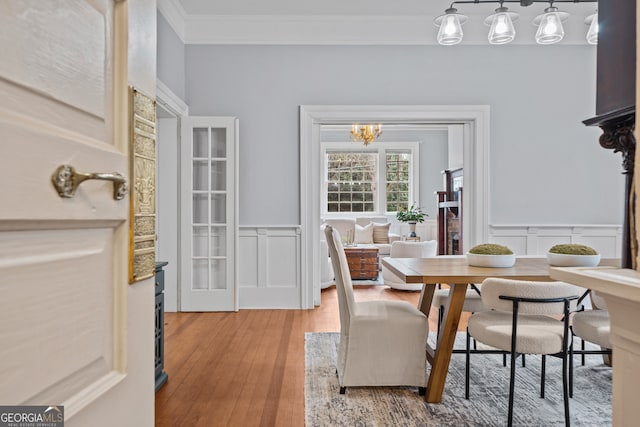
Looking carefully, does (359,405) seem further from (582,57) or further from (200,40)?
(582,57)

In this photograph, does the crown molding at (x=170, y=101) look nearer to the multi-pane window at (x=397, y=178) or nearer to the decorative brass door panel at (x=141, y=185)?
the decorative brass door panel at (x=141, y=185)

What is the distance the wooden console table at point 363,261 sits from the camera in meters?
6.40

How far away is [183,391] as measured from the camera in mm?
2424

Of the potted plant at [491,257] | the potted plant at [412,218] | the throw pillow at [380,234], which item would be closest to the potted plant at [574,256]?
the potted plant at [491,257]

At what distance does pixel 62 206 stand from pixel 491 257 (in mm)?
2252

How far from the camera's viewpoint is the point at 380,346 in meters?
2.37

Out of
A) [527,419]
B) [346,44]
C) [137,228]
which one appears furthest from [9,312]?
[346,44]

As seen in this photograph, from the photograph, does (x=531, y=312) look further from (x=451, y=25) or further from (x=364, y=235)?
(x=364, y=235)

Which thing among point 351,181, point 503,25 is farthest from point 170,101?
point 351,181

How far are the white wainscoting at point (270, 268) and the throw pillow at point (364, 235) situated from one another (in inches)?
140

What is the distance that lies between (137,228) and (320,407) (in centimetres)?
169

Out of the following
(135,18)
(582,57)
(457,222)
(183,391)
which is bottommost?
(183,391)

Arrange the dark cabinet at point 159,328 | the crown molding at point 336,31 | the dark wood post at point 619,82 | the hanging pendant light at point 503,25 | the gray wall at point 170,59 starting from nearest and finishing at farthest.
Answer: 1. the dark wood post at point 619,82
2. the dark cabinet at point 159,328
3. the hanging pendant light at point 503,25
4. the gray wall at point 170,59
5. the crown molding at point 336,31

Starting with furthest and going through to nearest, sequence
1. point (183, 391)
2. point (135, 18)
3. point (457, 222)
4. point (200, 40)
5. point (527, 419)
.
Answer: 1. point (457, 222)
2. point (200, 40)
3. point (183, 391)
4. point (527, 419)
5. point (135, 18)
